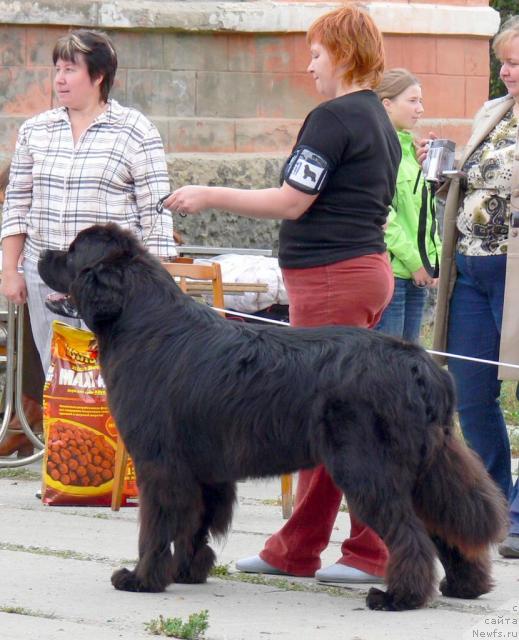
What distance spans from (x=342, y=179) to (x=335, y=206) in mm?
103

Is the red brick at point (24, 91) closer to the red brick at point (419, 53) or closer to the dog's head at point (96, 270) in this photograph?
the red brick at point (419, 53)

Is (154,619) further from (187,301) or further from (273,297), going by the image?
(273,297)

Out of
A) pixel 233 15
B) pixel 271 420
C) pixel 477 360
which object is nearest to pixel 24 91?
pixel 233 15

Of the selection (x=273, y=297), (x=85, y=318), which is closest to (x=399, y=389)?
(x=85, y=318)

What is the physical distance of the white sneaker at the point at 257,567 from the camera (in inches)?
203

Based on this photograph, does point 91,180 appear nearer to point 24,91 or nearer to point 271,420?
point 271,420

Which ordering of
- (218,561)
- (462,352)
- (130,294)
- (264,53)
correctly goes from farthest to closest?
(264,53), (462,352), (218,561), (130,294)

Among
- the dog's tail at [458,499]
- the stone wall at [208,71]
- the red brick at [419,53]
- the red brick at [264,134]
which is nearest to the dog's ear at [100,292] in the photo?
the dog's tail at [458,499]

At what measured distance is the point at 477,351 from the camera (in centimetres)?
577

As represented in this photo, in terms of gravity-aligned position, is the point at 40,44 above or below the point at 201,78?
above

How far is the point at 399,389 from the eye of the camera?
4.45 meters

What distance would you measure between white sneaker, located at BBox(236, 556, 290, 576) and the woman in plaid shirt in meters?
1.82

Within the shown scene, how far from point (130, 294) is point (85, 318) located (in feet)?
0.62

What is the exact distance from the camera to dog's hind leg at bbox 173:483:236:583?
4930 millimetres
